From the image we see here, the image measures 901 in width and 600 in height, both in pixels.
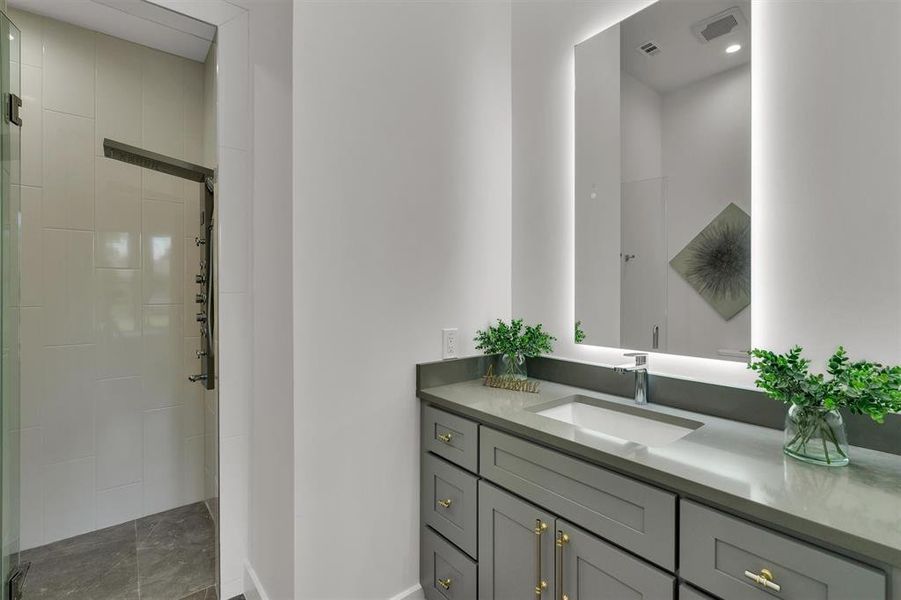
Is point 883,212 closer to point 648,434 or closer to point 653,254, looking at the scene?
point 653,254

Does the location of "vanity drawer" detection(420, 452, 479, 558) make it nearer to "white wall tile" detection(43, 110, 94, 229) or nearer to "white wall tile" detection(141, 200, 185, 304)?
"white wall tile" detection(141, 200, 185, 304)

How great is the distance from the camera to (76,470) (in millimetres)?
1811

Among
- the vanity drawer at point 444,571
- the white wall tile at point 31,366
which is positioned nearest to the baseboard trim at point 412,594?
the vanity drawer at point 444,571

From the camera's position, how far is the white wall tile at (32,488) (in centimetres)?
169

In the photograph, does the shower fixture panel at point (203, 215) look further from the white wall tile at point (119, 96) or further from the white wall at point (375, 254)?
the white wall at point (375, 254)

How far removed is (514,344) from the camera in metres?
1.77

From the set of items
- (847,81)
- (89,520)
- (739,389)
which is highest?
(847,81)

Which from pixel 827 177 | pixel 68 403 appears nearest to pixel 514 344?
pixel 827 177

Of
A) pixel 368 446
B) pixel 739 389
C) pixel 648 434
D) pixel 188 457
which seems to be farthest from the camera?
pixel 188 457

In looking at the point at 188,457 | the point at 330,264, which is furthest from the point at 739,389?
the point at 188,457

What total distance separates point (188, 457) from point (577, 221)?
2.06 meters

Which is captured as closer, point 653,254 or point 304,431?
point 304,431

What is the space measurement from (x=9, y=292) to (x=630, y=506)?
1.70 metres

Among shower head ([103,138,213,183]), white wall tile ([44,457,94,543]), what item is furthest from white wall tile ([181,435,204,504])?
shower head ([103,138,213,183])
